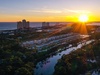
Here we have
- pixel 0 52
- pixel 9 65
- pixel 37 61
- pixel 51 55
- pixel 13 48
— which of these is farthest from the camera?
pixel 13 48

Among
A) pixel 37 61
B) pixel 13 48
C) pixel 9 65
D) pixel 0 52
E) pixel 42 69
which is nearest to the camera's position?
pixel 9 65

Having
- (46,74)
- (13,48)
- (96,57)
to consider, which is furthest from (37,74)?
(13,48)

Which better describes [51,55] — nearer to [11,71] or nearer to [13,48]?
[13,48]

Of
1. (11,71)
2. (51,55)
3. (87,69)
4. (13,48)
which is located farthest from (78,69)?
(13,48)

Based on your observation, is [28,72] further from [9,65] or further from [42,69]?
[42,69]

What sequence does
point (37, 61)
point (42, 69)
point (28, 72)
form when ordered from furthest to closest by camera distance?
point (37, 61)
point (42, 69)
point (28, 72)

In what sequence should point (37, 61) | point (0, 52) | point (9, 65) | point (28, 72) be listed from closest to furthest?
1. point (28, 72)
2. point (9, 65)
3. point (37, 61)
4. point (0, 52)

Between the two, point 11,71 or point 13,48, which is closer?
point 11,71

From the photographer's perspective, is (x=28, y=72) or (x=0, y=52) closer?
(x=28, y=72)
